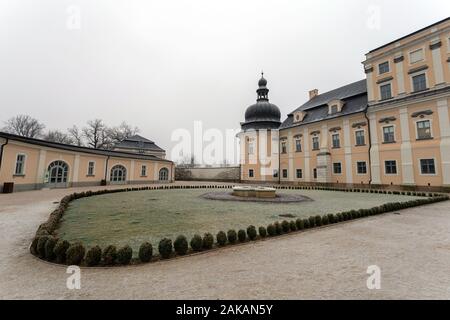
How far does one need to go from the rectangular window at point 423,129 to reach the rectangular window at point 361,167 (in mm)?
5203

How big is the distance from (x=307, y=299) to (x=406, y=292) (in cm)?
140

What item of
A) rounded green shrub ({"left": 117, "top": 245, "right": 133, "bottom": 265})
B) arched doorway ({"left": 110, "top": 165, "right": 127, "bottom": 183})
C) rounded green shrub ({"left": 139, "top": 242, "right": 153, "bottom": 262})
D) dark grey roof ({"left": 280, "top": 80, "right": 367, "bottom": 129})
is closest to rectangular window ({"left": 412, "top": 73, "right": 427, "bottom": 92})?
dark grey roof ({"left": 280, "top": 80, "right": 367, "bottom": 129})

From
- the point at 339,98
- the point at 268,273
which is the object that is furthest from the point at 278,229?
the point at 339,98

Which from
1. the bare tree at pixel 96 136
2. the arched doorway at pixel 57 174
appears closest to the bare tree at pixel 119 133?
the bare tree at pixel 96 136

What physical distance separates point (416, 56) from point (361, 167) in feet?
37.3

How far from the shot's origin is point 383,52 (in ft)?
68.4

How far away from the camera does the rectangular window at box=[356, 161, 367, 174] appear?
72.4 feet

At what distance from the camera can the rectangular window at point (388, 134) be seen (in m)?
20.0

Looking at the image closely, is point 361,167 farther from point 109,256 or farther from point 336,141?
point 109,256

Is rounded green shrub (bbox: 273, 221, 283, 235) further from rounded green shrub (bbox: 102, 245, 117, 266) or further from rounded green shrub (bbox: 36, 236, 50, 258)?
rounded green shrub (bbox: 36, 236, 50, 258)

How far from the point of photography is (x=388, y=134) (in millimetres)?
20312

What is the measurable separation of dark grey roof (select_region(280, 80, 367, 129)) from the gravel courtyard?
2241cm
